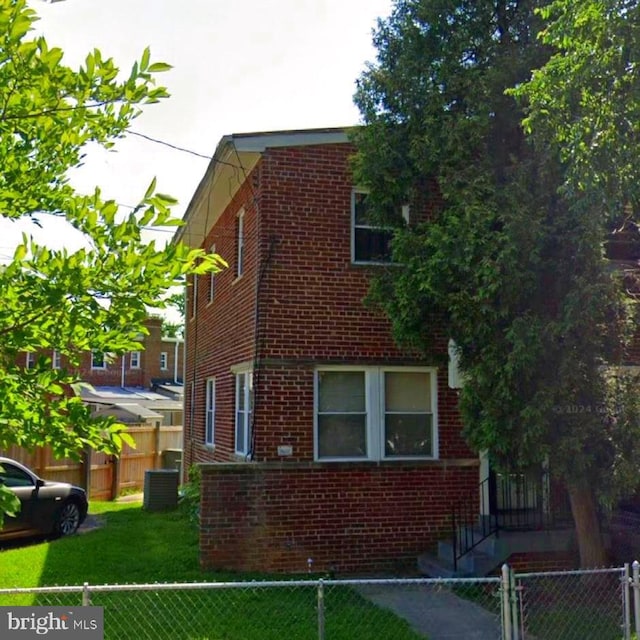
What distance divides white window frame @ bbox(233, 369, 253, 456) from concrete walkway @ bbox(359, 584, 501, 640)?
3.01m

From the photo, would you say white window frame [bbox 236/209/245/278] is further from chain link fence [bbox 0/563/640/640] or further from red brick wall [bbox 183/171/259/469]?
chain link fence [bbox 0/563/640/640]

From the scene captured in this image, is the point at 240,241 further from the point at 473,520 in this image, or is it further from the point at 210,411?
the point at 473,520

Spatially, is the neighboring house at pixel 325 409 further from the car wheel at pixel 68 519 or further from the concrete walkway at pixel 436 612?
the car wheel at pixel 68 519

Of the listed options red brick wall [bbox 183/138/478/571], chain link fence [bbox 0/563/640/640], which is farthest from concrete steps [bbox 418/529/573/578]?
red brick wall [bbox 183/138/478/571]

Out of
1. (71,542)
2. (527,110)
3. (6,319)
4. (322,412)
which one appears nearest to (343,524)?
(322,412)

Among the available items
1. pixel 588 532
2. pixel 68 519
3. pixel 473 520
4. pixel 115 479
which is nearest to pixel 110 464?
pixel 115 479

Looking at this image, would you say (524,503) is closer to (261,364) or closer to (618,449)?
(618,449)

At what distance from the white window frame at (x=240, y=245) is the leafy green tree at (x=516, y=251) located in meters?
4.18

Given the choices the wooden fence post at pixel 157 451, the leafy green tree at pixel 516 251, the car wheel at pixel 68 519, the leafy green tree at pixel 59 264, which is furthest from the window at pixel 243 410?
the wooden fence post at pixel 157 451

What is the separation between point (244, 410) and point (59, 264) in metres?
8.88

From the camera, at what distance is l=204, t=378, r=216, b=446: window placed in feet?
48.3

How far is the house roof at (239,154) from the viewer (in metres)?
10.5

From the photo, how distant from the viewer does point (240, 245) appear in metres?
12.4

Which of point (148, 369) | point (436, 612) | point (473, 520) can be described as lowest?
point (436, 612)
